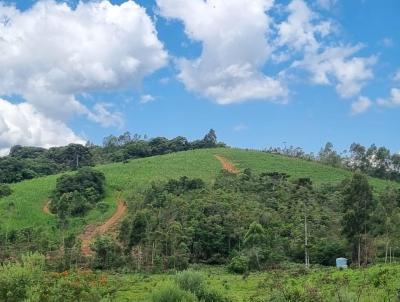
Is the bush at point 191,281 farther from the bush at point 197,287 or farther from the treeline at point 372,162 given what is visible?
the treeline at point 372,162

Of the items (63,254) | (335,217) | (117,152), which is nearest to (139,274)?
(63,254)

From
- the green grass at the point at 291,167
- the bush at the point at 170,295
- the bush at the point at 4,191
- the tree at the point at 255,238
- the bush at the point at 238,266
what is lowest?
the bush at the point at 238,266

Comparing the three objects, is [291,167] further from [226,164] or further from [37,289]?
[37,289]

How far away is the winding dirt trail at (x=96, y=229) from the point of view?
237 ft

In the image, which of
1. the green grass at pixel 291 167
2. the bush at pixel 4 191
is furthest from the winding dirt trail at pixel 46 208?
the green grass at pixel 291 167

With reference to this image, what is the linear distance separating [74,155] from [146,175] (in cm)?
3967

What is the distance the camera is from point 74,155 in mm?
146000

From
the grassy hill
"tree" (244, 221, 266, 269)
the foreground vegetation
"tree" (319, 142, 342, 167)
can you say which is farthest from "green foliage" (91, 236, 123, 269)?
"tree" (319, 142, 342, 167)

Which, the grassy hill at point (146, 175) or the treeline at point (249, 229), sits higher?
the grassy hill at point (146, 175)

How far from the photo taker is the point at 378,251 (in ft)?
217

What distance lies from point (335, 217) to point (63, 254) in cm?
3950

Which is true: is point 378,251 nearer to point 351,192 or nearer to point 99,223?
point 351,192

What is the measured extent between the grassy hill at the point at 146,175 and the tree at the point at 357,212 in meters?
→ 39.8

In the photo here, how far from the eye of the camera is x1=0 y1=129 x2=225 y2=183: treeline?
402 ft
